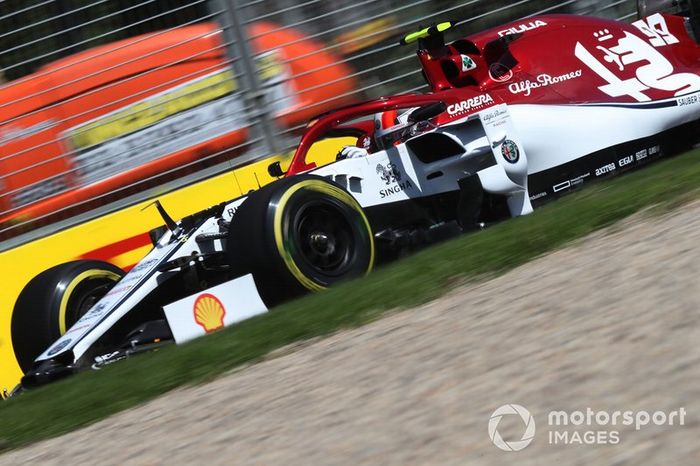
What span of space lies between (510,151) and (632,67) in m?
1.48

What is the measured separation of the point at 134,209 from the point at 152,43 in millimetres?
1538

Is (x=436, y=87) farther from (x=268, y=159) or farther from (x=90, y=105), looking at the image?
(x=90, y=105)

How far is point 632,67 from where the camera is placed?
25.9 ft

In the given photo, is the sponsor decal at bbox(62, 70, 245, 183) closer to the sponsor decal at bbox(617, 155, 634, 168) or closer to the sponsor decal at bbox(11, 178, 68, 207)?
the sponsor decal at bbox(11, 178, 68, 207)

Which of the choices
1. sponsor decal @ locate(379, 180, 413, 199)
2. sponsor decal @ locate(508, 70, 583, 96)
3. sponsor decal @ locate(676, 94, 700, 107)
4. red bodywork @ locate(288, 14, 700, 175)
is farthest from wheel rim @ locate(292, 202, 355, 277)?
sponsor decal @ locate(676, 94, 700, 107)

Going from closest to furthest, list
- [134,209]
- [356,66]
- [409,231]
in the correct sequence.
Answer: [409,231] < [134,209] < [356,66]

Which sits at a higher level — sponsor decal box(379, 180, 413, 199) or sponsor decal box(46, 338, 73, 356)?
sponsor decal box(379, 180, 413, 199)

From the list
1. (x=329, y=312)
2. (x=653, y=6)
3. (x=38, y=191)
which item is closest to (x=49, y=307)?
(x=329, y=312)

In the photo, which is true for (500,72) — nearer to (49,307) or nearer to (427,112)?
(427,112)

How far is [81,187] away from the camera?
8.85m

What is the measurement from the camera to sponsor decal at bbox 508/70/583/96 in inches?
299

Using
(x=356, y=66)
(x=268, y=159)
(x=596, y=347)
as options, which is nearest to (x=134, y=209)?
(x=268, y=159)

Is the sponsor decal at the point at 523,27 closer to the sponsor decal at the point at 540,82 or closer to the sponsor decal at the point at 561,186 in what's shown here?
the sponsor decal at the point at 540,82

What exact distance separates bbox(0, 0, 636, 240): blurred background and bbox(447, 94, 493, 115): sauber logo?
208cm
